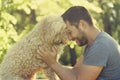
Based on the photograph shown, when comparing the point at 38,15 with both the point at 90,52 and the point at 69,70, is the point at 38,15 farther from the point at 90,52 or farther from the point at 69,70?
the point at 90,52

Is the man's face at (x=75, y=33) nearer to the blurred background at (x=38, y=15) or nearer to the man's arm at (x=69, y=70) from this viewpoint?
the man's arm at (x=69, y=70)

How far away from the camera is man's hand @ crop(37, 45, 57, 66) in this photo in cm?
475

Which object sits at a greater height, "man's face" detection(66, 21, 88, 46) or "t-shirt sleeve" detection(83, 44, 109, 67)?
"man's face" detection(66, 21, 88, 46)

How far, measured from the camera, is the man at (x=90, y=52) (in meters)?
4.59

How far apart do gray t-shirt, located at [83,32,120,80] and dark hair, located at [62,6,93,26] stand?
24 centimetres

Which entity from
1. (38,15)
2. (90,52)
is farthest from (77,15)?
(38,15)

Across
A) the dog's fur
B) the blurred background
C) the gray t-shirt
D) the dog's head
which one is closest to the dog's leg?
the dog's fur

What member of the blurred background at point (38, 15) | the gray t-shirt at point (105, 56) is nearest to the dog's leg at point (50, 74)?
the gray t-shirt at point (105, 56)

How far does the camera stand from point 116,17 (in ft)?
79.3

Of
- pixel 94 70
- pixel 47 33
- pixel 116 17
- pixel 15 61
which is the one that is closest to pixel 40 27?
pixel 47 33

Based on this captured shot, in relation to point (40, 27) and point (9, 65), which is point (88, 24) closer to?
point (40, 27)

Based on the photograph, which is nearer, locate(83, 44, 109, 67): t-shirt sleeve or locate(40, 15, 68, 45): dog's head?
locate(83, 44, 109, 67): t-shirt sleeve

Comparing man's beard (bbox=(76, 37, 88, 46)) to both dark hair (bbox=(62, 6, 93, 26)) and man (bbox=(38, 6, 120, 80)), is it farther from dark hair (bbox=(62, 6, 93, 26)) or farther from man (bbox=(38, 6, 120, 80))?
dark hair (bbox=(62, 6, 93, 26))

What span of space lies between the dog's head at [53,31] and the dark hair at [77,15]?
0.33 ft
